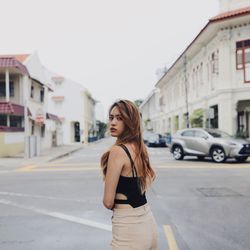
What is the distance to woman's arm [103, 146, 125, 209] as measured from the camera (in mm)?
2404

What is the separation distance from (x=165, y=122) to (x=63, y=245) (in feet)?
152

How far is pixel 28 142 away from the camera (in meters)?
23.1

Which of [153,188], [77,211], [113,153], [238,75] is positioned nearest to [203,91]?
A: [238,75]

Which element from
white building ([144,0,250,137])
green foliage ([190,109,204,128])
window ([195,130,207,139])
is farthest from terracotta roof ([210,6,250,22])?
window ([195,130,207,139])

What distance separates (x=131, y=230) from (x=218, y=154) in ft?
52.0

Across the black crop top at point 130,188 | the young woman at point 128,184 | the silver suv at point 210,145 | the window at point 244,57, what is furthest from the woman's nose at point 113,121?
the window at point 244,57

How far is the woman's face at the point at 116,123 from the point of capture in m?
2.55

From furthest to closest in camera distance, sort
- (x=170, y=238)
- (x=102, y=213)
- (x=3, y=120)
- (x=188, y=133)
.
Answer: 1. (x=3, y=120)
2. (x=188, y=133)
3. (x=102, y=213)
4. (x=170, y=238)

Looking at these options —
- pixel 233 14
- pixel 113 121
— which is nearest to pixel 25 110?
pixel 233 14

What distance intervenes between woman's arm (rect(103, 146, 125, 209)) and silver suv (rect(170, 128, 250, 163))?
1543 cm

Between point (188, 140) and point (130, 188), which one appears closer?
point (130, 188)

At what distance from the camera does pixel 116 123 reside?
2553mm

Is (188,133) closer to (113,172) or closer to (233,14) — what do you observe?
(233,14)

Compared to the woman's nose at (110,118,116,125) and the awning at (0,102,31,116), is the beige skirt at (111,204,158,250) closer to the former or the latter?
the woman's nose at (110,118,116,125)
